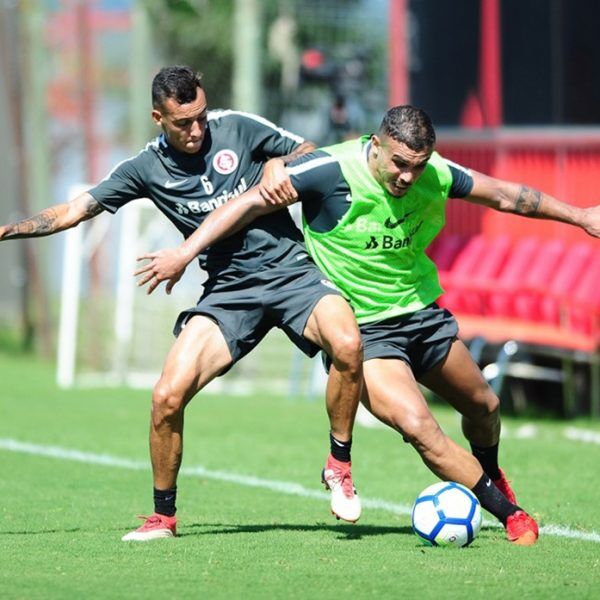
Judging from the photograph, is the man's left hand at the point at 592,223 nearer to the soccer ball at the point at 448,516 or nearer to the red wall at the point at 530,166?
the soccer ball at the point at 448,516

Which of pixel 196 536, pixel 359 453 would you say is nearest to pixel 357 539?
pixel 196 536

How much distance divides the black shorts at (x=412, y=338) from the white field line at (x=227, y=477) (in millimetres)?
1100

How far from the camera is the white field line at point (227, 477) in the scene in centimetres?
823

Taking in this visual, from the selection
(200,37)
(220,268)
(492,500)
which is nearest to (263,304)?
(220,268)

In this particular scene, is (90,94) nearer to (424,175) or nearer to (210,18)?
(210,18)

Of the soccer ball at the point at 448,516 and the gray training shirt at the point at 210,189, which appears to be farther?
the gray training shirt at the point at 210,189

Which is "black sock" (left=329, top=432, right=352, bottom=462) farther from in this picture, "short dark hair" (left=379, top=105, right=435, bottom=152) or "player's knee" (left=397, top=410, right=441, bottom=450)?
"short dark hair" (left=379, top=105, right=435, bottom=152)

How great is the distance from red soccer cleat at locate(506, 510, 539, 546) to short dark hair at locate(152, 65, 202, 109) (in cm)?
263

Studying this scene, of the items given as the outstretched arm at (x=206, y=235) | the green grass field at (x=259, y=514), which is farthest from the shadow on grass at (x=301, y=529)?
the outstretched arm at (x=206, y=235)

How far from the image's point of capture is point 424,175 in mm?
7938

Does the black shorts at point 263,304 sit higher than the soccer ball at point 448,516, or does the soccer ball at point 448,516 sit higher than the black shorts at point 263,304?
the black shorts at point 263,304

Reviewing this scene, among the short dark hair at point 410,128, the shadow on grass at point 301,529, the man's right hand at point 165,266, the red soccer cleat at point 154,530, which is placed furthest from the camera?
the shadow on grass at point 301,529

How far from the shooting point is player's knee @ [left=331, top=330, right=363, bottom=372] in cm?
770

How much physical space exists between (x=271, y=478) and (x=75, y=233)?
25.4ft
